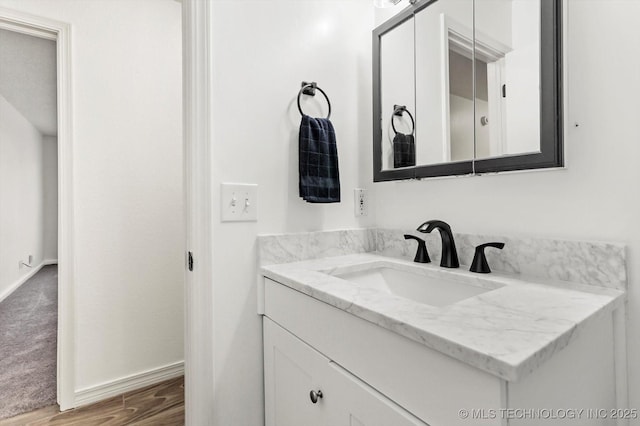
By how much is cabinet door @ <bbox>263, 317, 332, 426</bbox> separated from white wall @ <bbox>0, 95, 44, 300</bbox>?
413 cm

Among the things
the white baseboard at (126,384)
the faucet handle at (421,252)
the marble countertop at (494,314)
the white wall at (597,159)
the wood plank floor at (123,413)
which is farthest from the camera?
the white baseboard at (126,384)

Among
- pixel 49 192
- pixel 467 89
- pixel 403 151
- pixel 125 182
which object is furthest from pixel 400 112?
pixel 49 192

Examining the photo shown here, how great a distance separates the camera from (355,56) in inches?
53.0

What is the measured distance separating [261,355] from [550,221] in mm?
990

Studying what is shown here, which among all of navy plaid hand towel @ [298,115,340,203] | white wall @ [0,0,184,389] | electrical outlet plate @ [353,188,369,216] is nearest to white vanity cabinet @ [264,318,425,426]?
navy plaid hand towel @ [298,115,340,203]

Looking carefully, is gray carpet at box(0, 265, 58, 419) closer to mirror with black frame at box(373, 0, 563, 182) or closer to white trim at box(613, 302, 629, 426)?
mirror with black frame at box(373, 0, 563, 182)

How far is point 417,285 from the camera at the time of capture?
1.04 meters

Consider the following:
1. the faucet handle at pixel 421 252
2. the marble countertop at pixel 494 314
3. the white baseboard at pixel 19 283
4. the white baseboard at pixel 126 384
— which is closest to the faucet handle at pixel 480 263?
the marble countertop at pixel 494 314

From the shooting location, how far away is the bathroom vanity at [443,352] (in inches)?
17.8

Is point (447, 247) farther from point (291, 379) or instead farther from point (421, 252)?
point (291, 379)

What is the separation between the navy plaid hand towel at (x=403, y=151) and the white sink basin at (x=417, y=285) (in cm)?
42

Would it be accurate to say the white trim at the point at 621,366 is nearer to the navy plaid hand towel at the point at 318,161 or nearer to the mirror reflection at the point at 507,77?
the mirror reflection at the point at 507,77

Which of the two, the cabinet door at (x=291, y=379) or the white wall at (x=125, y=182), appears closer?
the cabinet door at (x=291, y=379)

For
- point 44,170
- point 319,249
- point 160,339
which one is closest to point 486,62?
point 319,249
